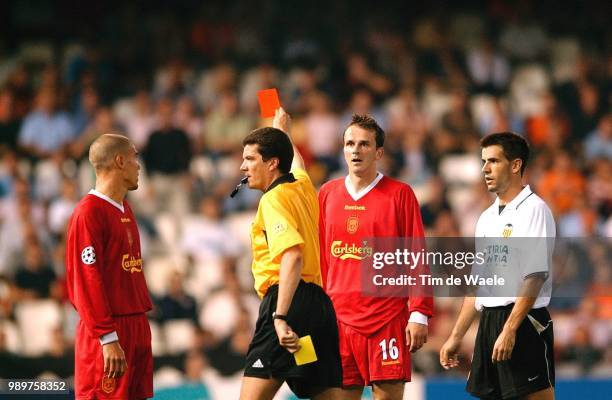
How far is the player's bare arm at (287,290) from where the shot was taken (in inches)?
254

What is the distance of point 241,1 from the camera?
16688 mm

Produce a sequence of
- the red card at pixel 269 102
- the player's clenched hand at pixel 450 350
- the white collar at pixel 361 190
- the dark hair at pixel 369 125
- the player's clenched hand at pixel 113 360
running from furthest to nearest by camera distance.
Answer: the white collar at pixel 361 190 < the dark hair at pixel 369 125 < the red card at pixel 269 102 < the player's clenched hand at pixel 450 350 < the player's clenched hand at pixel 113 360

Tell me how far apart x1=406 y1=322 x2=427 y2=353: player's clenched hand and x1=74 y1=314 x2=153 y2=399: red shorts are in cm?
166

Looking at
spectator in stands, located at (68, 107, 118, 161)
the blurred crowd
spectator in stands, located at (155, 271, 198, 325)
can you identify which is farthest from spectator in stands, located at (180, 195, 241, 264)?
spectator in stands, located at (68, 107, 118, 161)

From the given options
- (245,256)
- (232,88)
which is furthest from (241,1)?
(245,256)

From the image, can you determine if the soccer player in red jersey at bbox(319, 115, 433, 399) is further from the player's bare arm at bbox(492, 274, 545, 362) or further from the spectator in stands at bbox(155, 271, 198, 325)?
the spectator in stands at bbox(155, 271, 198, 325)

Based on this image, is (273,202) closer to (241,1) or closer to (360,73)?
(360,73)

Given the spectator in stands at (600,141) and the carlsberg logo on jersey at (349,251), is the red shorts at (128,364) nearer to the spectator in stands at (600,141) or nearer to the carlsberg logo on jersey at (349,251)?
the carlsberg logo on jersey at (349,251)

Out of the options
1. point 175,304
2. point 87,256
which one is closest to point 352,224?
point 87,256

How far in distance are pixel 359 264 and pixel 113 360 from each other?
75.9 inches

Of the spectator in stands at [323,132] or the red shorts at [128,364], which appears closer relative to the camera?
the red shorts at [128,364]

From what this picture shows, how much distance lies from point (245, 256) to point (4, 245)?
266cm

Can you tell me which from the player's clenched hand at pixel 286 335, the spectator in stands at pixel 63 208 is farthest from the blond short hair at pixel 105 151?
the spectator in stands at pixel 63 208

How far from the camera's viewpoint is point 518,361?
7051 mm
